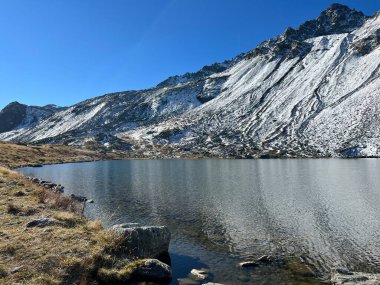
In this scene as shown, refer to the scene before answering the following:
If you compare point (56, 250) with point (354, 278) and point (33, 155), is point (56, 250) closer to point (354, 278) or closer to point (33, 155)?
point (354, 278)

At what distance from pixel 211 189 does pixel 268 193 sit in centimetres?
1044

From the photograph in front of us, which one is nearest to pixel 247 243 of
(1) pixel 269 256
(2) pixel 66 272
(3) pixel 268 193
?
(1) pixel 269 256

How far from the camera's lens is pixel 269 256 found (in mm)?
25281

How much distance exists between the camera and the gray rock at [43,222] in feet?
72.7

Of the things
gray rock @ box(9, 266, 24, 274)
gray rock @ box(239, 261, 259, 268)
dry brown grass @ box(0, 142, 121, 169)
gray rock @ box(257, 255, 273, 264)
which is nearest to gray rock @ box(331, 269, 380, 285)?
gray rock @ box(257, 255, 273, 264)

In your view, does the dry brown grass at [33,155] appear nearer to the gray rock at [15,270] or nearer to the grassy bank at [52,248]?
the grassy bank at [52,248]

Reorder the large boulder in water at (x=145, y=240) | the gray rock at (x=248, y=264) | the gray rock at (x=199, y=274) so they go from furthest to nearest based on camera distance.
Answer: the gray rock at (x=248, y=264), the large boulder in water at (x=145, y=240), the gray rock at (x=199, y=274)

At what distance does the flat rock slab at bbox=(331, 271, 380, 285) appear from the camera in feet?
63.0

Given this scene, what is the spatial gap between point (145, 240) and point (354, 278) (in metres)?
12.8

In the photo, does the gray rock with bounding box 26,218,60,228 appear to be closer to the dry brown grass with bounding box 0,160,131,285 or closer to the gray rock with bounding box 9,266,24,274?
the dry brown grass with bounding box 0,160,131,285

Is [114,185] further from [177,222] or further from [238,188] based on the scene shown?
[177,222]

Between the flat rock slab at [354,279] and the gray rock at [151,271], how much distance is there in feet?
32.3

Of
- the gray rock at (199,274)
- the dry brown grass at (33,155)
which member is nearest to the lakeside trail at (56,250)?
the gray rock at (199,274)

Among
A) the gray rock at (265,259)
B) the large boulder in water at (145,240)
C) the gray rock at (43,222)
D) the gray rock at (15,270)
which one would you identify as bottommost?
the gray rock at (265,259)
